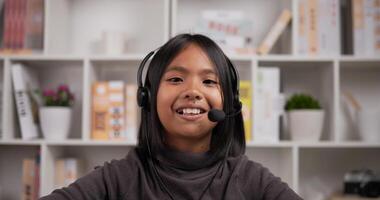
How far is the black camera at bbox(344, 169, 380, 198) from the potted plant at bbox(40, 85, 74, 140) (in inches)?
52.2

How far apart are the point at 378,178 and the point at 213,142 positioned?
1.22m

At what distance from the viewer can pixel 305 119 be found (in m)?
1.85

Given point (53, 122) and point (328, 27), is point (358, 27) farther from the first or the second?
point (53, 122)

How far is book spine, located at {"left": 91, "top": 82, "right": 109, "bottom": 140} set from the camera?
1869 mm

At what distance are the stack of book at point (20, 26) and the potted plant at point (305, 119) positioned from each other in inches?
48.8

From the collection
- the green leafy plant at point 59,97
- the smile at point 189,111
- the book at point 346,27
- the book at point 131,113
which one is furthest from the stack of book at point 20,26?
the book at point 346,27

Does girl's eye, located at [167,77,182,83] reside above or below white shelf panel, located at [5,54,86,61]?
below

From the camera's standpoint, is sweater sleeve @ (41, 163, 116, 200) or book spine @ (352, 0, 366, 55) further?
book spine @ (352, 0, 366, 55)

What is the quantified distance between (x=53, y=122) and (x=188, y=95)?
3.77 feet

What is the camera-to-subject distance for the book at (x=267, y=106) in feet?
6.06

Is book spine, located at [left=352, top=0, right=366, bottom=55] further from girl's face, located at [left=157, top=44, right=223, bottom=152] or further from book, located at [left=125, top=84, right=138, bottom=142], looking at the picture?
girl's face, located at [left=157, top=44, right=223, bottom=152]

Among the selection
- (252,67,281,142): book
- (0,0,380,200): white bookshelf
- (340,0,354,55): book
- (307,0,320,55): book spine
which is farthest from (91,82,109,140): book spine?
(340,0,354,55): book

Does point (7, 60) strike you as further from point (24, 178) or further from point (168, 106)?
point (168, 106)

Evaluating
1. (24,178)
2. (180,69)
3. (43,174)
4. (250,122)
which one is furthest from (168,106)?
(24,178)
